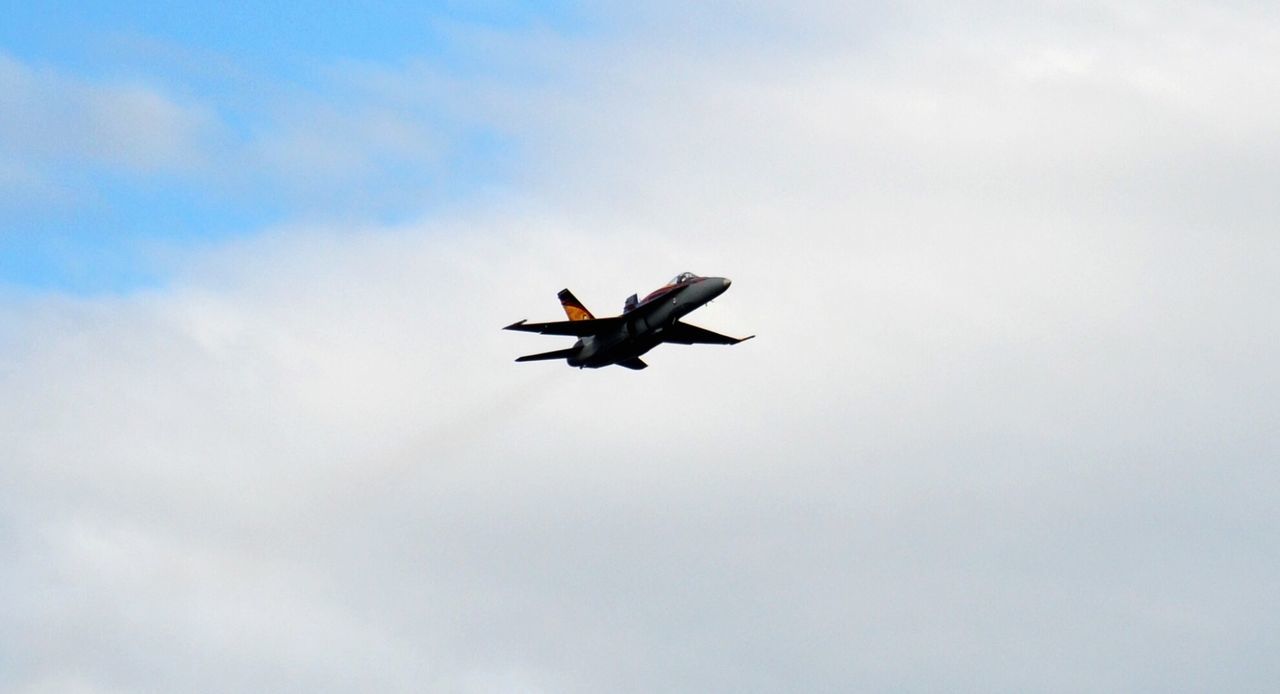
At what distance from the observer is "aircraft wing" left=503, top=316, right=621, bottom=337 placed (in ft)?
364

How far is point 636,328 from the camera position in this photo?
11169 cm

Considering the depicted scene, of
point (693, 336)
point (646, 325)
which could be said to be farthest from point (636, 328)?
point (693, 336)

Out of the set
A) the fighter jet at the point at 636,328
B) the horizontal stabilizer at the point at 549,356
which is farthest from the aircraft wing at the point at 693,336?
the horizontal stabilizer at the point at 549,356

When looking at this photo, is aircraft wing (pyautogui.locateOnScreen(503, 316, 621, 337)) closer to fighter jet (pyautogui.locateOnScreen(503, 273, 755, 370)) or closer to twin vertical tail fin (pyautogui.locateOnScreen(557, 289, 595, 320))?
fighter jet (pyautogui.locateOnScreen(503, 273, 755, 370))

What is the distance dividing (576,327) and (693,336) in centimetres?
665

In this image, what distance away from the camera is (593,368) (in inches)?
4518

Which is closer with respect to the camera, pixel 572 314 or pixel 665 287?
pixel 665 287

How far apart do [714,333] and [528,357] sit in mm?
9715

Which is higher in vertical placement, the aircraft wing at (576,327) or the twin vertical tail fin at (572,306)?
the twin vertical tail fin at (572,306)

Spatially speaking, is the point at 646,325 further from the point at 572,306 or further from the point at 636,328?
the point at 572,306

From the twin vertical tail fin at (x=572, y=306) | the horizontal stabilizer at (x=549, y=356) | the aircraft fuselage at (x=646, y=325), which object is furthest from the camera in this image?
the twin vertical tail fin at (x=572, y=306)

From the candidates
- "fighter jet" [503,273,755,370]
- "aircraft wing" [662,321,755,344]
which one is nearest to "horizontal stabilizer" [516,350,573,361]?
"fighter jet" [503,273,755,370]

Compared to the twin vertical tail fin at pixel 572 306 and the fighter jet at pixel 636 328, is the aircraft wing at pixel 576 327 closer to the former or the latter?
the fighter jet at pixel 636 328

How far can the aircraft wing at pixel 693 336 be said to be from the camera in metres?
114
